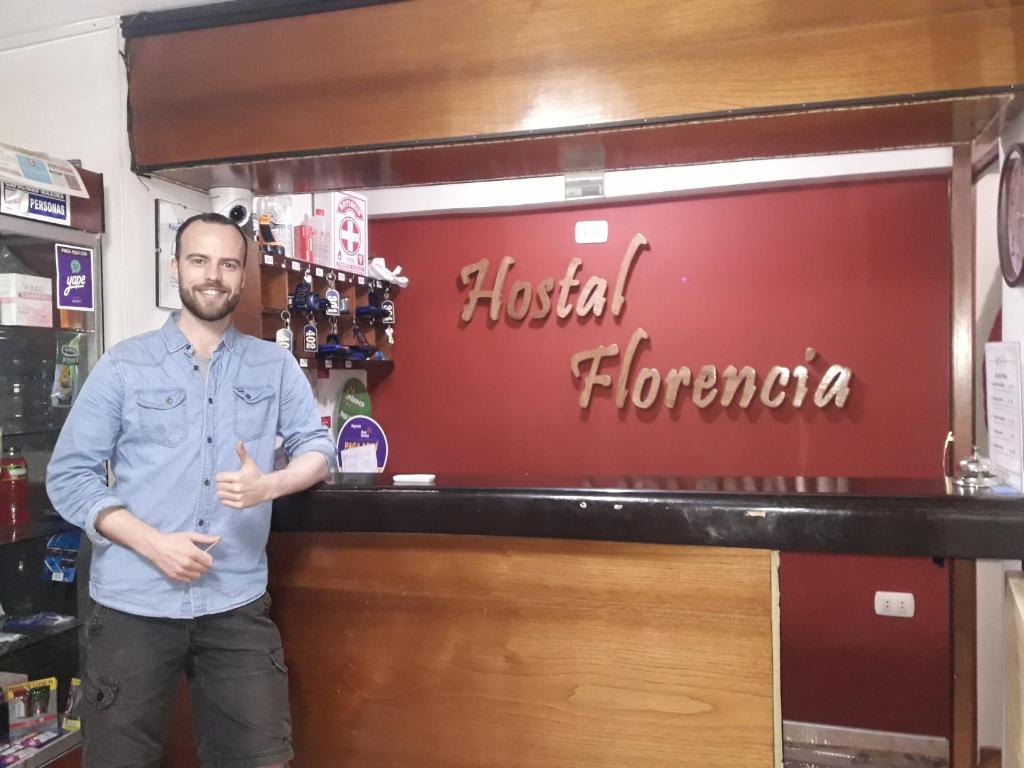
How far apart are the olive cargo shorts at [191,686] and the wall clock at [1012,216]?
2366 millimetres

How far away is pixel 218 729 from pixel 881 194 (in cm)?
369

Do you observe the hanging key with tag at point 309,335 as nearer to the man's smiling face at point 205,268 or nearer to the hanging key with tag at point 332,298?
the hanging key with tag at point 332,298

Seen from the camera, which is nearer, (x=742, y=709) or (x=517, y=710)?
(x=742, y=709)

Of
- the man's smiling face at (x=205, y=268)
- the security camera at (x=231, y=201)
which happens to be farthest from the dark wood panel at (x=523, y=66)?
the man's smiling face at (x=205, y=268)

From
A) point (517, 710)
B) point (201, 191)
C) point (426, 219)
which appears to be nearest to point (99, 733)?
point (517, 710)

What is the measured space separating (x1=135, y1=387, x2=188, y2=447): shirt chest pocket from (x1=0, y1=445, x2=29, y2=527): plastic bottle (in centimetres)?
81

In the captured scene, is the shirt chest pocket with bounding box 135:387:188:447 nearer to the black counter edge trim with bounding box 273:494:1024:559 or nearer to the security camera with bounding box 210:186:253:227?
the black counter edge trim with bounding box 273:494:1024:559

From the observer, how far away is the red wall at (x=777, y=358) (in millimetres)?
3539

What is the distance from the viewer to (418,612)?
204 centimetres

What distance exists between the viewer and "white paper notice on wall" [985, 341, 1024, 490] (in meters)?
1.86

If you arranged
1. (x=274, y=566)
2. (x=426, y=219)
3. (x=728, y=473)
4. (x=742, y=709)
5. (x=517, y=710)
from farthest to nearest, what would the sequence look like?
(x=426, y=219) < (x=728, y=473) < (x=274, y=566) < (x=517, y=710) < (x=742, y=709)

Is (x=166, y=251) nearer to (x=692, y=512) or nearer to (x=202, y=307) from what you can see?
(x=202, y=307)

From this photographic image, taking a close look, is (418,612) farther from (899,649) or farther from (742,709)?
(899,649)

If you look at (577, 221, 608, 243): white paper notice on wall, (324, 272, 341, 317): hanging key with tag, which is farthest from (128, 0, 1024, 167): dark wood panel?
(577, 221, 608, 243): white paper notice on wall
